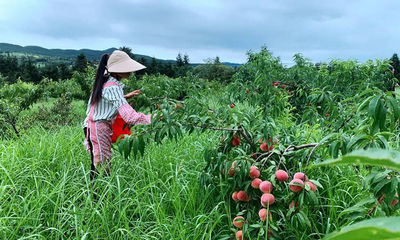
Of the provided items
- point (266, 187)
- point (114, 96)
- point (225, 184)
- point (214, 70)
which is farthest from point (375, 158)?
point (214, 70)

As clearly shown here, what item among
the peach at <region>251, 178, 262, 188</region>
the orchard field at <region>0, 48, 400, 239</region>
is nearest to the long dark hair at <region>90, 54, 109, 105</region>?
the orchard field at <region>0, 48, 400, 239</region>

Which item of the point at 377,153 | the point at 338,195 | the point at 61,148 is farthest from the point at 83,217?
the point at 377,153

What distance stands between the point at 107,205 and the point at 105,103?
786 mm

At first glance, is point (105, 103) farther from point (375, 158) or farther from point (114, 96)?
point (375, 158)

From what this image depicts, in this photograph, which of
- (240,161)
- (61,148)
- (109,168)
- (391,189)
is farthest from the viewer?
(61,148)

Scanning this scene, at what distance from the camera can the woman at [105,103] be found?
2.17 m

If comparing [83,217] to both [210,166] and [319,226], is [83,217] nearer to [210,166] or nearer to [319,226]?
[210,166]

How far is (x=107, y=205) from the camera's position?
1.81 meters

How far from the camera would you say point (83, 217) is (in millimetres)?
1687

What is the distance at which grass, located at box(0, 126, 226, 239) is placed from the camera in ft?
5.42

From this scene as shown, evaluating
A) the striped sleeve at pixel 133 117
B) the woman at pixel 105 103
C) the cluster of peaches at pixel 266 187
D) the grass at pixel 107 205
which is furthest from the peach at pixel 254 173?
the woman at pixel 105 103

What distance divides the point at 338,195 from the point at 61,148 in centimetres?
234

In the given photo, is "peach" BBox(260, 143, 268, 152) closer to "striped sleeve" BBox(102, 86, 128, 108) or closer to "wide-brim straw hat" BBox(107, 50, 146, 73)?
"striped sleeve" BBox(102, 86, 128, 108)

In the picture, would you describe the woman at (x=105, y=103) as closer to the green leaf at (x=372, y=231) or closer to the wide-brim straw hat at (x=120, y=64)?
the wide-brim straw hat at (x=120, y=64)
